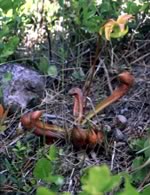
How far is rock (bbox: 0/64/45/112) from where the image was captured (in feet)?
5.67

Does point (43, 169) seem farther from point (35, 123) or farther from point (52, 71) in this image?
point (52, 71)

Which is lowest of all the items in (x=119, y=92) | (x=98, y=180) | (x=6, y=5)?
(x=119, y=92)

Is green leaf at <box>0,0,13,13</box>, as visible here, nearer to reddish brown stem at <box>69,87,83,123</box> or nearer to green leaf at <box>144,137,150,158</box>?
reddish brown stem at <box>69,87,83,123</box>

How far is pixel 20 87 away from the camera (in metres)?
1.80

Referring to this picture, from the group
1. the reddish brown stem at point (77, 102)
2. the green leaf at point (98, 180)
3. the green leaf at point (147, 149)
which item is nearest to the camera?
the green leaf at point (98, 180)

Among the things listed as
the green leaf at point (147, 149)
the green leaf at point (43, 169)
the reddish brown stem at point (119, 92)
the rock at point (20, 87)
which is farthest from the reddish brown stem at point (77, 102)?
the green leaf at point (43, 169)

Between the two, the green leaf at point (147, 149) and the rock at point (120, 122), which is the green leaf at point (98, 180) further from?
the rock at point (120, 122)

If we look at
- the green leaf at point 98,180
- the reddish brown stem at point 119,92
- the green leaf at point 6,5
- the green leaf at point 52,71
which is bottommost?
the reddish brown stem at point 119,92

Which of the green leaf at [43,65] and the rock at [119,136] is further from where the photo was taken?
the green leaf at [43,65]

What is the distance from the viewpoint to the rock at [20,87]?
5.67 ft

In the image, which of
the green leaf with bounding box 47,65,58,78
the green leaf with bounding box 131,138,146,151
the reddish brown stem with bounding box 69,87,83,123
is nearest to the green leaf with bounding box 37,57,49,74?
the green leaf with bounding box 47,65,58,78

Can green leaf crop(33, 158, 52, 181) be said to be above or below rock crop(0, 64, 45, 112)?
below

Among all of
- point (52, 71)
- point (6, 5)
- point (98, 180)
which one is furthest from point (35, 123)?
point (98, 180)

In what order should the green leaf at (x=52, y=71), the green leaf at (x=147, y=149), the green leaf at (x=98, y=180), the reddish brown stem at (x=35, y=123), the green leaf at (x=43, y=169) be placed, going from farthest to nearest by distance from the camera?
1. the green leaf at (x=52, y=71)
2. the reddish brown stem at (x=35, y=123)
3. the green leaf at (x=147, y=149)
4. the green leaf at (x=43, y=169)
5. the green leaf at (x=98, y=180)
